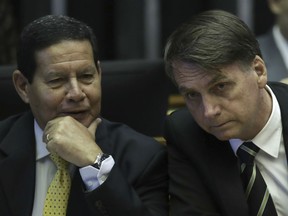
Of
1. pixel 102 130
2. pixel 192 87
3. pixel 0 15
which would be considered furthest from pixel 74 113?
pixel 0 15

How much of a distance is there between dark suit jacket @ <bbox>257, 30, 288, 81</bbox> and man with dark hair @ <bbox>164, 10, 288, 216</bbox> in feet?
4.77

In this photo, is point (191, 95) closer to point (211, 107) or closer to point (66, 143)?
point (211, 107)

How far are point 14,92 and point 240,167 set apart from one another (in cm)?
77

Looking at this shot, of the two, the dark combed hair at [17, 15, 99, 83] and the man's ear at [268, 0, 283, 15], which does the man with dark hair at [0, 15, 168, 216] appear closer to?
the dark combed hair at [17, 15, 99, 83]

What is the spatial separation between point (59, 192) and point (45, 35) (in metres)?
0.46

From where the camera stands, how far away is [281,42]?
12.3 ft

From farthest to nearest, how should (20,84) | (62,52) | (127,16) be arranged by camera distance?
(127,16), (20,84), (62,52)

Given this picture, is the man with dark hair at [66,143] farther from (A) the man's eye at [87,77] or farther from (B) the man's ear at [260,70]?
(B) the man's ear at [260,70]

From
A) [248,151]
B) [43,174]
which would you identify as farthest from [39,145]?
[248,151]

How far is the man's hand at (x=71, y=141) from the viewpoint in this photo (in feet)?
6.66

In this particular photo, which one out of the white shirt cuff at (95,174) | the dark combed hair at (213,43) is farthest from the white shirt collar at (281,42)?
the white shirt cuff at (95,174)

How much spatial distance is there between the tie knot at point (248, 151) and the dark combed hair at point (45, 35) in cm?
53

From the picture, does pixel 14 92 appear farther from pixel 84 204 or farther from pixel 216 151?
pixel 216 151

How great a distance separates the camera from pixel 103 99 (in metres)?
2.36
